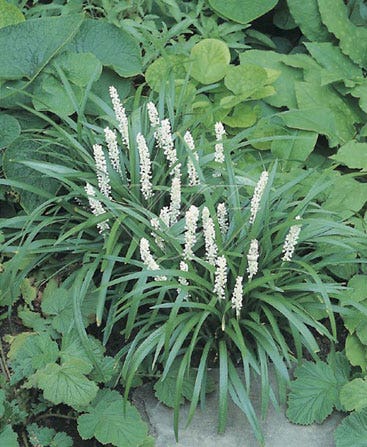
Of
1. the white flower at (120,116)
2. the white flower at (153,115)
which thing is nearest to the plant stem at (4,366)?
the white flower at (120,116)

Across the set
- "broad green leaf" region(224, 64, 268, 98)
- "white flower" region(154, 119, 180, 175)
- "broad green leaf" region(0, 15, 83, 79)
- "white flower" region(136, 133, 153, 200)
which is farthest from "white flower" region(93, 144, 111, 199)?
"broad green leaf" region(224, 64, 268, 98)

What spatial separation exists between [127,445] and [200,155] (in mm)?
1265

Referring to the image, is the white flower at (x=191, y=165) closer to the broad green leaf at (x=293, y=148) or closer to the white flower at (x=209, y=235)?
the white flower at (x=209, y=235)

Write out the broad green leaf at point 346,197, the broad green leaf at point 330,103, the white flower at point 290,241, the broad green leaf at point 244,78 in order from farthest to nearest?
the broad green leaf at point 330,103, the broad green leaf at point 244,78, the broad green leaf at point 346,197, the white flower at point 290,241

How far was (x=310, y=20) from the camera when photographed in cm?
441

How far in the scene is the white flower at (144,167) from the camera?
118 inches

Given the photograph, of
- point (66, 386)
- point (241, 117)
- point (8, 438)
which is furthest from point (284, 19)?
point (8, 438)

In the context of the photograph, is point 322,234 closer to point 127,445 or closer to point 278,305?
point 278,305

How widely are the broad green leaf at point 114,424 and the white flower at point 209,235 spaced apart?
609mm

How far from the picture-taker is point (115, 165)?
3.31 meters

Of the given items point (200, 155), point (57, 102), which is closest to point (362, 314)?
point (200, 155)

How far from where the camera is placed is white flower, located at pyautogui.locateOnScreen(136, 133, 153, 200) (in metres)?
3.00

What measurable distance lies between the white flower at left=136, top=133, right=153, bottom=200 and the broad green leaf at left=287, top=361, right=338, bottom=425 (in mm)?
902

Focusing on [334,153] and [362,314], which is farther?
[334,153]
